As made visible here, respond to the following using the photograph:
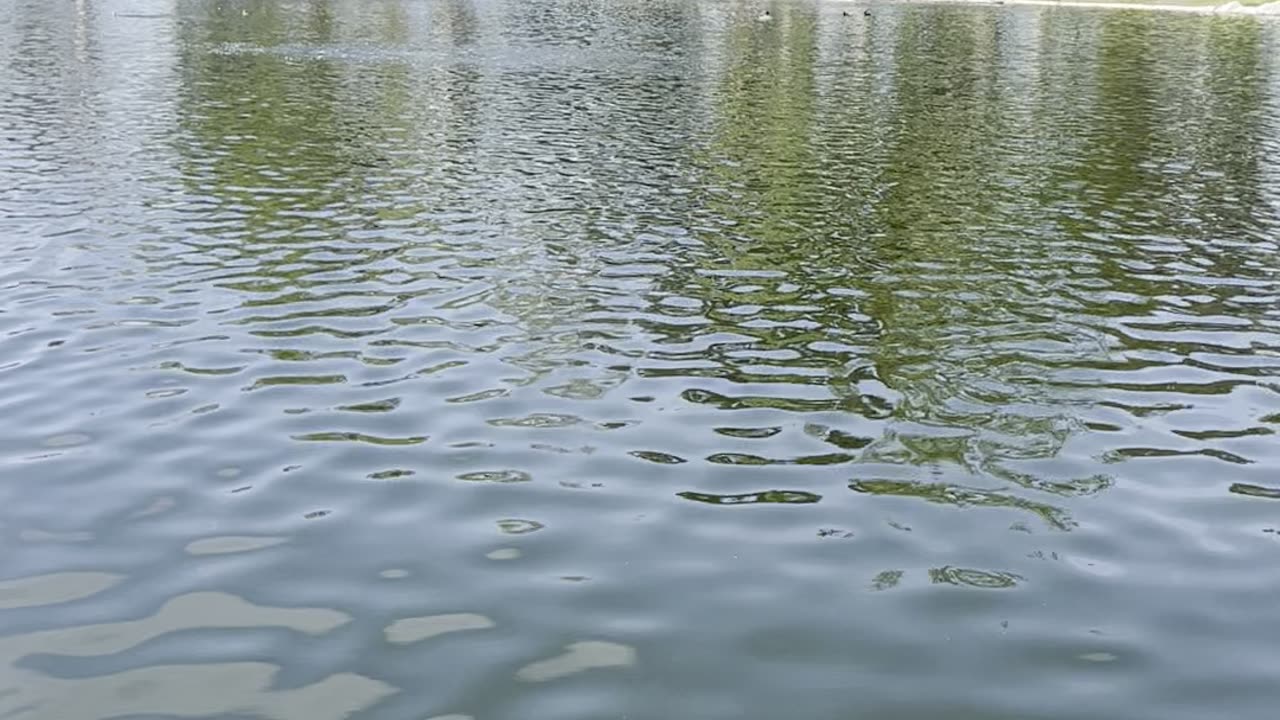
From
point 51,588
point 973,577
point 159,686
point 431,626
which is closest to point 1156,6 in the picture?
point 973,577

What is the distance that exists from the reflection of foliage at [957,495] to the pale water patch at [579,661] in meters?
4.91

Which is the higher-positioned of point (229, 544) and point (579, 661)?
point (229, 544)

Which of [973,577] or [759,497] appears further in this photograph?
[759,497]

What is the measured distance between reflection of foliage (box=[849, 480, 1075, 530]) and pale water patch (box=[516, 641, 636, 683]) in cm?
491

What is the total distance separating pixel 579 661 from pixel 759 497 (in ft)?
14.5

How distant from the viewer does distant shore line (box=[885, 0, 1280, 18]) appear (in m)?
122

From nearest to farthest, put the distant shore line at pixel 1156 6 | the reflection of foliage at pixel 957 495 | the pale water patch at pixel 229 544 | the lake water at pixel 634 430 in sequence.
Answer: the lake water at pixel 634 430 < the pale water patch at pixel 229 544 < the reflection of foliage at pixel 957 495 < the distant shore line at pixel 1156 6

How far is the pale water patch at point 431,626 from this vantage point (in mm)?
12570

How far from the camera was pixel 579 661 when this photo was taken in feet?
39.9

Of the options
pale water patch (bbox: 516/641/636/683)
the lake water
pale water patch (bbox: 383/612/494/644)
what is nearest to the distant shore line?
the lake water

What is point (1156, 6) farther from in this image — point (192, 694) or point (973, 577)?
point (192, 694)

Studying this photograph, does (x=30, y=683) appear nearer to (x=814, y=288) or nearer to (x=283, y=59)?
(x=814, y=288)

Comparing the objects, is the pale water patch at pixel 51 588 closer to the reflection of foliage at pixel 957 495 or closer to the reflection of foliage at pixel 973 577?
the reflection of foliage at pixel 973 577

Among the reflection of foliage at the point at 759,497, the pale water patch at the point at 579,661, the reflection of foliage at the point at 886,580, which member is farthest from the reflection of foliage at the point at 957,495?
the pale water patch at the point at 579,661
